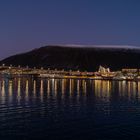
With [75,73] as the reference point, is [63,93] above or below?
below

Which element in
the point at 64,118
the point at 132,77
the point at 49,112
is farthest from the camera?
the point at 132,77

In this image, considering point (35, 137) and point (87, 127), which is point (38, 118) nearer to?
point (87, 127)

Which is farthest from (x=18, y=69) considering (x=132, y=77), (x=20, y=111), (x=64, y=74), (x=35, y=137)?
(x=35, y=137)

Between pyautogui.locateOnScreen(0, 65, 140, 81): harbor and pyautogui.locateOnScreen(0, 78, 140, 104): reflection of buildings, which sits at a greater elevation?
pyautogui.locateOnScreen(0, 65, 140, 81): harbor

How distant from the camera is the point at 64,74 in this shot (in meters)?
148

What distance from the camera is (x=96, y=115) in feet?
69.0

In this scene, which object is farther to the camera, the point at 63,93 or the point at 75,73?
the point at 75,73

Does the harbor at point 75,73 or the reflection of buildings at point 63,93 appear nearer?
the reflection of buildings at point 63,93

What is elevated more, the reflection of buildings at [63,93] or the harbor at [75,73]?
the harbor at [75,73]

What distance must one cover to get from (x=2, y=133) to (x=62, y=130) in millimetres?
2714

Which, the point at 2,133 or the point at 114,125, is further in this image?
the point at 114,125

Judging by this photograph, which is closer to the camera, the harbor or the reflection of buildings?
the reflection of buildings

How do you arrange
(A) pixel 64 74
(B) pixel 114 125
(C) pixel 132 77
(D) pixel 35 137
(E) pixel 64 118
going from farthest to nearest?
(A) pixel 64 74, (C) pixel 132 77, (E) pixel 64 118, (B) pixel 114 125, (D) pixel 35 137

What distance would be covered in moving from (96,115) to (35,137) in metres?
7.21
